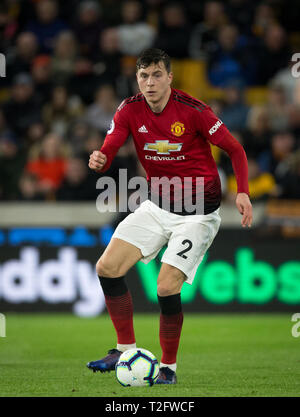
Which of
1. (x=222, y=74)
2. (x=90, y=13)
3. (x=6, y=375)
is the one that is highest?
(x=90, y=13)

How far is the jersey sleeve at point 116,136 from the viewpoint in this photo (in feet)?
19.9

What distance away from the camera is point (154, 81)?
19.5 feet

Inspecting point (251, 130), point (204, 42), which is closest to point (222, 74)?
point (204, 42)

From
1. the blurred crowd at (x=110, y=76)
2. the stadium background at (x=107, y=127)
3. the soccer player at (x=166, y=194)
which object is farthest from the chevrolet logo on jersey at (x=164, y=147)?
the blurred crowd at (x=110, y=76)

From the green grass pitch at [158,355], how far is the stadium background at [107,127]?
418 millimetres

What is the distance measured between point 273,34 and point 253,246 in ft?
14.3

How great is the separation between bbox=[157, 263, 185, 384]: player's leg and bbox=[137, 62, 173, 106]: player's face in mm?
1218

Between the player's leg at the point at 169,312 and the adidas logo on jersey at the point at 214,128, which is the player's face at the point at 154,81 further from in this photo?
the player's leg at the point at 169,312

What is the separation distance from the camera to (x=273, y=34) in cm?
1346

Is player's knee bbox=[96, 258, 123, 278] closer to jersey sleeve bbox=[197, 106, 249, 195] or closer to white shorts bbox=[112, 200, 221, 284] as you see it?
white shorts bbox=[112, 200, 221, 284]

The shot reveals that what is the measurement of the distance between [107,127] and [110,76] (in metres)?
1.09

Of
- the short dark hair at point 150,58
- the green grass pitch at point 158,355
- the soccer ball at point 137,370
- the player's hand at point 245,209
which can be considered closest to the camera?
the green grass pitch at point 158,355

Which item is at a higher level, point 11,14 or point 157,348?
point 11,14
